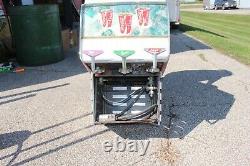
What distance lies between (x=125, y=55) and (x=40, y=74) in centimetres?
500

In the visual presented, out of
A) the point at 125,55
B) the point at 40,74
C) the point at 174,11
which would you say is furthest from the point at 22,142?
the point at 174,11

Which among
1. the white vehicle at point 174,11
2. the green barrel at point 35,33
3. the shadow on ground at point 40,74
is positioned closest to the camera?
the shadow on ground at point 40,74

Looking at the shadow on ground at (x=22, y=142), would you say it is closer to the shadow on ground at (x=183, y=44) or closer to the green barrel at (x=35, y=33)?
the green barrel at (x=35, y=33)

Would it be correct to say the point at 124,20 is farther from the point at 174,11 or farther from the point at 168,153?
the point at 174,11

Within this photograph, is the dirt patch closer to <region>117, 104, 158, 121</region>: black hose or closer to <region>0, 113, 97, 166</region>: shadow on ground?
<region>117, 104, 158, 121</region>: black hose

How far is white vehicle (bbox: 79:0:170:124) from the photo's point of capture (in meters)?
6.34

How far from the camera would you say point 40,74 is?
1057 cm

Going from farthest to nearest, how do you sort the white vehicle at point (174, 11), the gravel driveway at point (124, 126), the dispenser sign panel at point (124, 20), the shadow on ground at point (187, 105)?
the white vehicle at point (174, 11) → the dispenser sign panel at point (124, 20) → the shadow on ground at point (187, 105) → the gravel driveway at point (124, 126)

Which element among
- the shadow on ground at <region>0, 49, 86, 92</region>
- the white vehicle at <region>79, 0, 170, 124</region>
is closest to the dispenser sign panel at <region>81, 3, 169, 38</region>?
the white vehicle at <region>79, 0, 170, 124</region>

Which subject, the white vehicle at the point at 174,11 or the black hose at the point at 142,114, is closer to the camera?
the black hose at the point at 142,114

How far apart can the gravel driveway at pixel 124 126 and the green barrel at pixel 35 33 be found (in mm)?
1236

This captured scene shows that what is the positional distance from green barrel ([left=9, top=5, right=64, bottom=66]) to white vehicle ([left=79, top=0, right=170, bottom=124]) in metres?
4.81

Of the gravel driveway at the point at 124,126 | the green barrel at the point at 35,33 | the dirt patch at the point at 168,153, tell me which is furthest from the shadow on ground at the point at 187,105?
the green barrel at the point at 35,33

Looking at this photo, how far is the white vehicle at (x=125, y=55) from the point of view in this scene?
6344 millimetres
